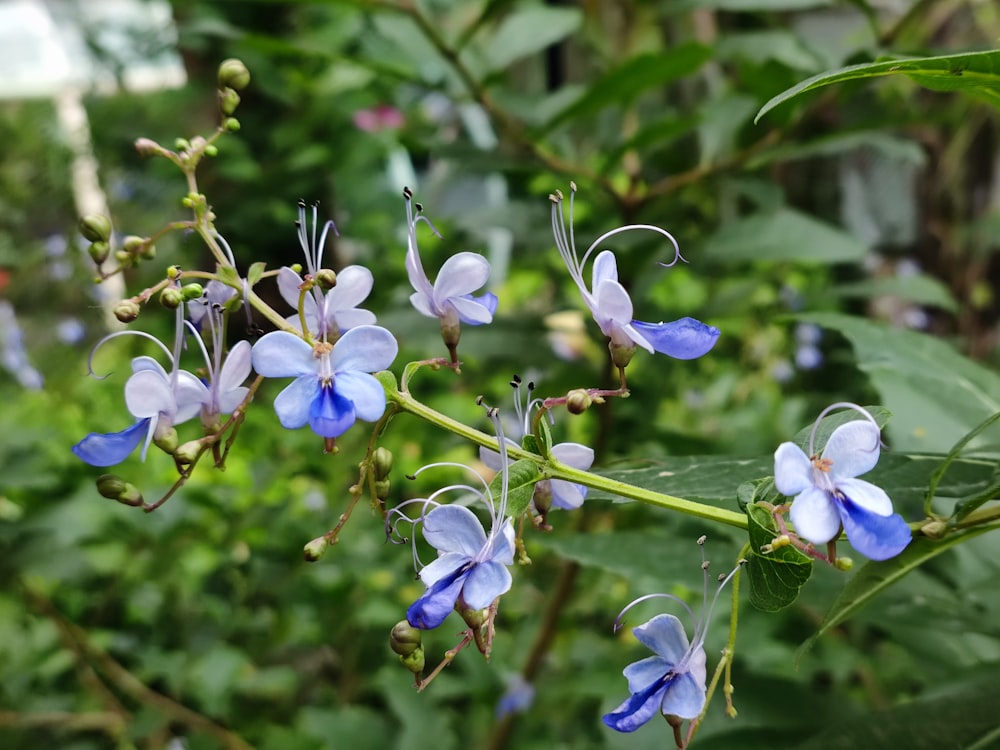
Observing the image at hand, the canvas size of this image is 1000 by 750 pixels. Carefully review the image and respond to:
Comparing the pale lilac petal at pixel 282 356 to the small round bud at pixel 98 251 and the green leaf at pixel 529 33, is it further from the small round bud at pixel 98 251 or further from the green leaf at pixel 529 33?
the green leaf at pixel 529 33

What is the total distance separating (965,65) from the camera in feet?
1.07

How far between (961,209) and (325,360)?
221 cm

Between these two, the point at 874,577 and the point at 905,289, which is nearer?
the point at 874,577

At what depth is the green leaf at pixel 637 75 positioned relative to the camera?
0.72 meters

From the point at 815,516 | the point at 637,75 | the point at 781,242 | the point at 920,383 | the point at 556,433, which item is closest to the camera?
the point at 815,516

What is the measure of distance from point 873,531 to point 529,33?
0.74 m

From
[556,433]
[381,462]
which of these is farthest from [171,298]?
[556,433]

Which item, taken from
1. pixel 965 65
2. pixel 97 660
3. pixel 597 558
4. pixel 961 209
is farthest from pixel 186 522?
pixel 961 209

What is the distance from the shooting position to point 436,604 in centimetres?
34

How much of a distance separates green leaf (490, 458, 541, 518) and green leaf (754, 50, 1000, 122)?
0.16 metres

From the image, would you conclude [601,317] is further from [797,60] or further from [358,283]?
[797,60]

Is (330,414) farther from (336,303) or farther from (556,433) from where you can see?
(556,433)

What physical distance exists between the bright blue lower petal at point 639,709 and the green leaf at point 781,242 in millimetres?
579

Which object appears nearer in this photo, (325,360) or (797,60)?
(325,360)
